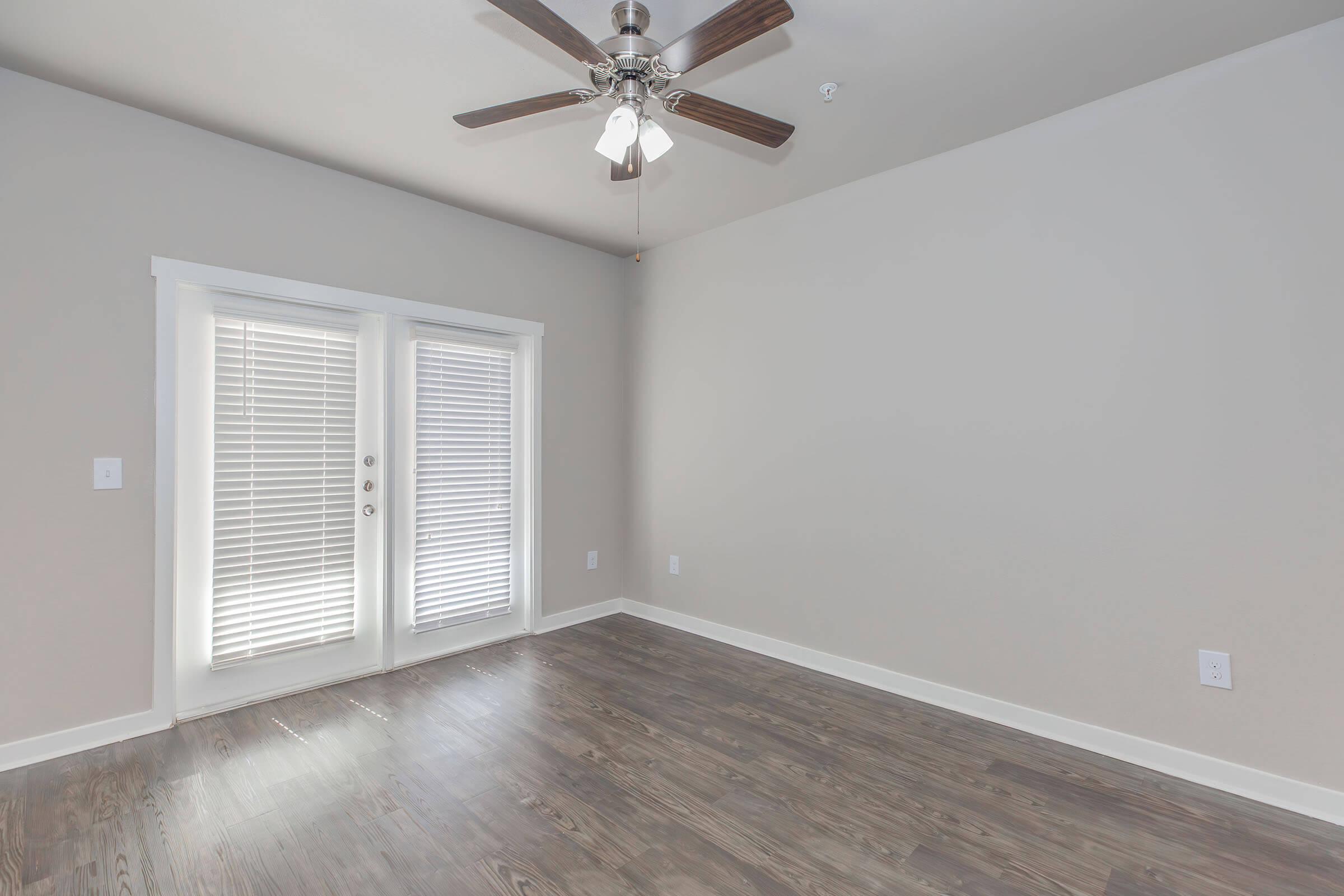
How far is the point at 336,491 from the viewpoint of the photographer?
3.06 m

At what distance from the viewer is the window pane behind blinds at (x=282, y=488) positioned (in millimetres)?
2725

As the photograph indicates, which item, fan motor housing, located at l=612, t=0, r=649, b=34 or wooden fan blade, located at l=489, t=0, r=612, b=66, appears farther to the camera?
fan motor housing, located at l=612, t=0, r=649, b=34

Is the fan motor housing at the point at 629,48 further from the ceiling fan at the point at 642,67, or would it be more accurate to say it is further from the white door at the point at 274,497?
the white door at the point at 274,497

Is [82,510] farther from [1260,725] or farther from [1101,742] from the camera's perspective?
[1260,725]

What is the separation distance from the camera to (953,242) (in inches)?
110

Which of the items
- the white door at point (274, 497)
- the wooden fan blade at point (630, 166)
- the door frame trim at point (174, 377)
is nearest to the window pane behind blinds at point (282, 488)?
the white door at point (274, 497)

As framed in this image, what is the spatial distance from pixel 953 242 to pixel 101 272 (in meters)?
3.64

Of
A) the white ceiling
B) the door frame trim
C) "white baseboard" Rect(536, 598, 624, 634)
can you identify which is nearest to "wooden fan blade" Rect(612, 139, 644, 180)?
the white ceiling

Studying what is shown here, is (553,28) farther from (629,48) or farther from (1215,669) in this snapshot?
(1215,669)

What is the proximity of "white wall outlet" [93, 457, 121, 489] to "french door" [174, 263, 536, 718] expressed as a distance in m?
0.21

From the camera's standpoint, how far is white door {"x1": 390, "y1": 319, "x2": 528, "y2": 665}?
3.31 metres

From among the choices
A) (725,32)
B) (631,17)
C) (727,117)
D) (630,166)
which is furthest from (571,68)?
(725,32)

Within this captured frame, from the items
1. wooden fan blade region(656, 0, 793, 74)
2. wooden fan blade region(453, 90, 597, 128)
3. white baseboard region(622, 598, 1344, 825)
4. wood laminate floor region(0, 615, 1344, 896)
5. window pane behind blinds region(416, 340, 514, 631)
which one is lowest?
wood laminate floor region(0, 615, 1344, 896)

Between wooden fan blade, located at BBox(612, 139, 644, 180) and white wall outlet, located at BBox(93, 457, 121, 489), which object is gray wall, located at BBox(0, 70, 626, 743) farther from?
wooden fan blade, located at BBox(612, 139, 644, 180)
